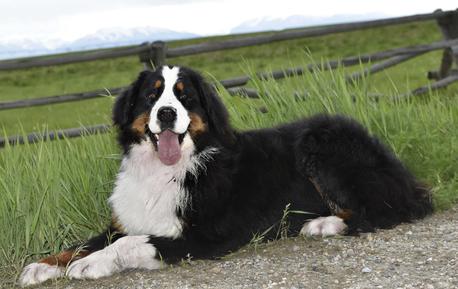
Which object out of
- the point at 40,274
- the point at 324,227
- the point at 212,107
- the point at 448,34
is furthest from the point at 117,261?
the point at 448,34

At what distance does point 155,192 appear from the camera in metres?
4.46

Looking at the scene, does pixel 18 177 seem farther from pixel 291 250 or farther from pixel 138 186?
pixel 291 250

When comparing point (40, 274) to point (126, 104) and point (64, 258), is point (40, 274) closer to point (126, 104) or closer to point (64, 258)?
point (64, 258)

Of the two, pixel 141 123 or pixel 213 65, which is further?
pixel 213 65

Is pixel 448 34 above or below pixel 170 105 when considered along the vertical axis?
above

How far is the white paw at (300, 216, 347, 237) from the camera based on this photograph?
4.67 meters

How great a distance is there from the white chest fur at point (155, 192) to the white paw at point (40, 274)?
0.51m

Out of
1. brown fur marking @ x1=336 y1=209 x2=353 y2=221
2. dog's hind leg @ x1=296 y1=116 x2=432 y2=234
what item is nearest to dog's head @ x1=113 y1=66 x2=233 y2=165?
dog's hind leg @ x1=296 y1=116 x2=432 y2=234

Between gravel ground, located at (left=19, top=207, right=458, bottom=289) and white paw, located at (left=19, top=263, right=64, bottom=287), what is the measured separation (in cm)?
6

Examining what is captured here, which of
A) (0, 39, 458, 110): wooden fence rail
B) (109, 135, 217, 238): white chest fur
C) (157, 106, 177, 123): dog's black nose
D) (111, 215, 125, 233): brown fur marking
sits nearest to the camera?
(157, 106, 177, 123): dog's black nose

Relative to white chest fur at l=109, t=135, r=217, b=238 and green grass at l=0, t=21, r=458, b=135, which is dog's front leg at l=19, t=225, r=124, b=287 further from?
green grass at l=0, t=21, r=458, b=135

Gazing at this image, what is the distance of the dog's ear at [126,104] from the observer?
445 centimetres

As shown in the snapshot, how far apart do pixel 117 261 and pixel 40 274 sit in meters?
0.50

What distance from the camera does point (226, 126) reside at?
4.51 metres
